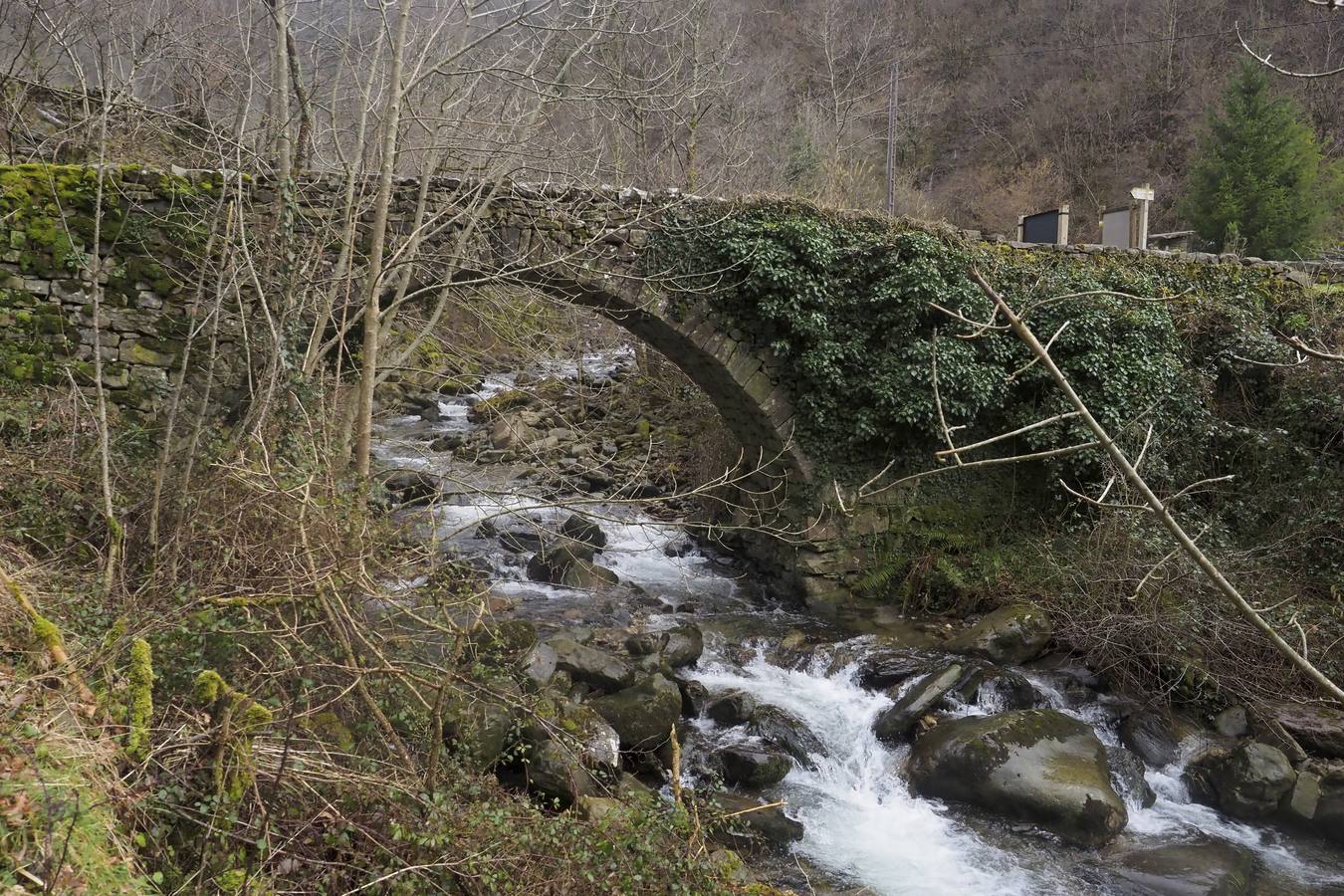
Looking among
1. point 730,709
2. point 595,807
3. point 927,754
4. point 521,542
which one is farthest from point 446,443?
point 595,807

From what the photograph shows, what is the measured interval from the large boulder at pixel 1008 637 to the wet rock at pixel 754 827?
3.01m

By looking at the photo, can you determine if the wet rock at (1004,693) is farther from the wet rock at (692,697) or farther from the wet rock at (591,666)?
the wet rock at (591,666)

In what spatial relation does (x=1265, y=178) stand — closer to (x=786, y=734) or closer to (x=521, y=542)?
(x=521, y=542)

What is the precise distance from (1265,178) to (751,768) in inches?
705

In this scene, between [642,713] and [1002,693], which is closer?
[642,713]

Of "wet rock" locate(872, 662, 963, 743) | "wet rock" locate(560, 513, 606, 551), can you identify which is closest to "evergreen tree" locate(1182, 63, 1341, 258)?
"wet rock" locate(560, 513, 606, 551)

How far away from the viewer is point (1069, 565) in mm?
8320

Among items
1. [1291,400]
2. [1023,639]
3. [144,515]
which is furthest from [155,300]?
[1291,400]

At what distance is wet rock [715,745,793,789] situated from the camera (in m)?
6.12

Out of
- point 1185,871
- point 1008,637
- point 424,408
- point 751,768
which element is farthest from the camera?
point 424,408

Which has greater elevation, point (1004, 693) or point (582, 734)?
point (582, 734)

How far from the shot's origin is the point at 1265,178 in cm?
1811

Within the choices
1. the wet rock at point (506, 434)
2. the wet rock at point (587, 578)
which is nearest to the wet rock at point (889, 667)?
the wet rock at point (587, 578)

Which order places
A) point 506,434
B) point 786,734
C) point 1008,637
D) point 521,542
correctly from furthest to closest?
point 506,434 → point 521,542 → point 1008,637 → point 786,734
